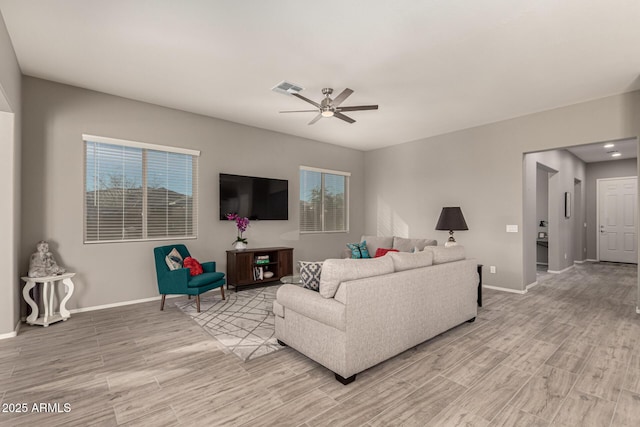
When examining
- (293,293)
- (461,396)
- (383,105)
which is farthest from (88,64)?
(461,396)

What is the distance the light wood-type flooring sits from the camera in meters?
1.97

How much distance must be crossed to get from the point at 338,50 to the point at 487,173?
388cm

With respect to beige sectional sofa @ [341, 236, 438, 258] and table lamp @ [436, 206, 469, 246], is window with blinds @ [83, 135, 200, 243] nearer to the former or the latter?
beige sectional sofa @ [341, 236, 438, 258]

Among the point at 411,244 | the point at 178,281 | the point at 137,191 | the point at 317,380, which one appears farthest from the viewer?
the point at 411,244

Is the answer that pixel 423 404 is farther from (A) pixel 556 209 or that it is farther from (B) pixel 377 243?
(A) pixel 556 209

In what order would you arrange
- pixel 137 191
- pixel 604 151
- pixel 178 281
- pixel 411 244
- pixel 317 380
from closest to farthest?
pixel 317 380
pixel 178 281
pixel 137 191
pixel 411 244
pixel 604 151

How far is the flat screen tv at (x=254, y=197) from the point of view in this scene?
535cm

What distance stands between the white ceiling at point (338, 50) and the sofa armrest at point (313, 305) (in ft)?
7.62

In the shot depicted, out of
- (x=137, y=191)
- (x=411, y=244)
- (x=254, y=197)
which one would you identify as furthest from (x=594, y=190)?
(x=137, y=191)

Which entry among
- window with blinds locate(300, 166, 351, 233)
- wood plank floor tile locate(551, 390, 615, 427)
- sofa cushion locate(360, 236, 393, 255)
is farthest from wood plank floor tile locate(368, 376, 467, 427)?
window with blinds locate(300, 166, 351, 233)

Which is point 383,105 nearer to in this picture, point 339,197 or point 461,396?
point 339,197

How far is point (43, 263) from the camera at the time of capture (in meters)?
3.62

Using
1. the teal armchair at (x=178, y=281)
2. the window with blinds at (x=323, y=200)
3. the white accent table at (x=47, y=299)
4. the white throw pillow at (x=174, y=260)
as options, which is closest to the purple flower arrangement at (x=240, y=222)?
the white throw pillow at (x=174, y=260)

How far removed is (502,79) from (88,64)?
15.7 ft
